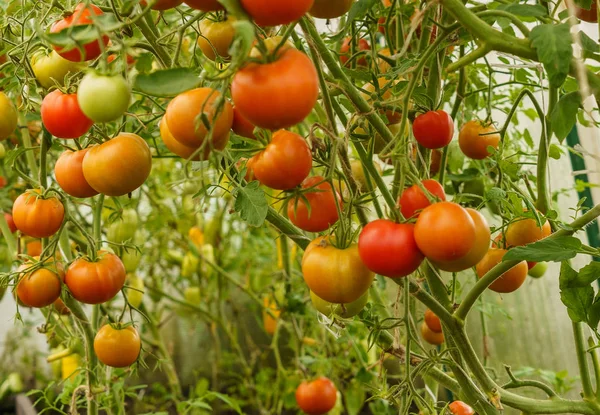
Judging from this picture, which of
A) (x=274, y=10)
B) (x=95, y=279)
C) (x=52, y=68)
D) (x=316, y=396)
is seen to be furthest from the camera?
(x=316, y=396)

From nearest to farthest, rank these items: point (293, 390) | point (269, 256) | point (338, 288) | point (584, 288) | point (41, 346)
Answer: point (338, 288) < point (584, 288) < point (293, 390) < point (269, 256) < point (41, 346)

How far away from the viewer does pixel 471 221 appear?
481mm

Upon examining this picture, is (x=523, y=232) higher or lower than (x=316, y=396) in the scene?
higher

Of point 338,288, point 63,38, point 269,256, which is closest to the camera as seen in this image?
point 63,38

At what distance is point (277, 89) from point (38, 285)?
0.58 m

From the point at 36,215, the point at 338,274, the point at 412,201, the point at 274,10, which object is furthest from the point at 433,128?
the point at 36,215

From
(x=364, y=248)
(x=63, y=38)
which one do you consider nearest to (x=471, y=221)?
(x=364, y=248)

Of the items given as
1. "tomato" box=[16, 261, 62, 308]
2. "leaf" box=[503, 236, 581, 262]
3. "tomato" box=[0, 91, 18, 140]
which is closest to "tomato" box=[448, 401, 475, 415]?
"leaf" box=[503, 236, 581, 262]

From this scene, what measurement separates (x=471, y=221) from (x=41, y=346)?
310 cm

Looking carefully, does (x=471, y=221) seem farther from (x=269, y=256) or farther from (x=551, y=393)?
(x=269, y=256)

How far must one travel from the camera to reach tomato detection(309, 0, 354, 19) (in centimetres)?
54

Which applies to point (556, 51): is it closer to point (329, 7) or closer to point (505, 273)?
point (329, 7)

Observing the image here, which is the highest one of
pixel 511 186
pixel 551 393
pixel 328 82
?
pixel 328 82

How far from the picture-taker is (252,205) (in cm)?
58
